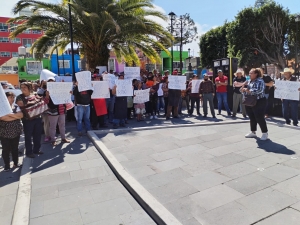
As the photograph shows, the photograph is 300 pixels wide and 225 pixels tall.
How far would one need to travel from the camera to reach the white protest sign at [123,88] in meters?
7.81

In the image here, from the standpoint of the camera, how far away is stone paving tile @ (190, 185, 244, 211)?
3076 millimetres

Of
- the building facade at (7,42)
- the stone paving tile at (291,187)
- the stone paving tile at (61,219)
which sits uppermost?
the building facade at (7,42)

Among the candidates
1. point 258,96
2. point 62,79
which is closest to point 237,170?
point 258,96

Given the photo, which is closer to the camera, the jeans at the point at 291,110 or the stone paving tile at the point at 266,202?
the stone paving tile at the point at 266,202

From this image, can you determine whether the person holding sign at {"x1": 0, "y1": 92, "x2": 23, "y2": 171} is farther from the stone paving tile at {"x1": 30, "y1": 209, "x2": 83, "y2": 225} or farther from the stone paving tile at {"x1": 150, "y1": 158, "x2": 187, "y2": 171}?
the stone paving tile at {"x1": 150, "y1": 158, "x2": 187, "y2": 171}

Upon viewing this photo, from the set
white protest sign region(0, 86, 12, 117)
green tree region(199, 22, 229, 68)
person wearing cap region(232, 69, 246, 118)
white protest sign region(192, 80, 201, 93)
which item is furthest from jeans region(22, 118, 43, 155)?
green tree region(199, 22, 229, 68)

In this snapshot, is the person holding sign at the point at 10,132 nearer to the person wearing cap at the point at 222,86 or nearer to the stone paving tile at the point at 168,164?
the stone paving tile at the point at 168,164

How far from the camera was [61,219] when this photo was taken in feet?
9.67

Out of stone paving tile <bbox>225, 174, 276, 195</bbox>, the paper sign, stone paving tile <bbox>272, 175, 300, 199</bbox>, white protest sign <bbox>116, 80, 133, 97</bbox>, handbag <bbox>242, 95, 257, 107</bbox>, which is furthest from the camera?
the paper sign

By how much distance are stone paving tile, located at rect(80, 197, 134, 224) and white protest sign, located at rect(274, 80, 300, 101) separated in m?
6.33

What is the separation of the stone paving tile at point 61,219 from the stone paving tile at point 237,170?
7.50ft

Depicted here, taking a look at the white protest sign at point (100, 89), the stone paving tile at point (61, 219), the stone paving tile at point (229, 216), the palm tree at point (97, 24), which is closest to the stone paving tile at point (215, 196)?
the stone paving tile at point (229, 216)

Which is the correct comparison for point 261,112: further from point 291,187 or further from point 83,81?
point 83,81

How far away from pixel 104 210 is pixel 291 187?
254 cm
